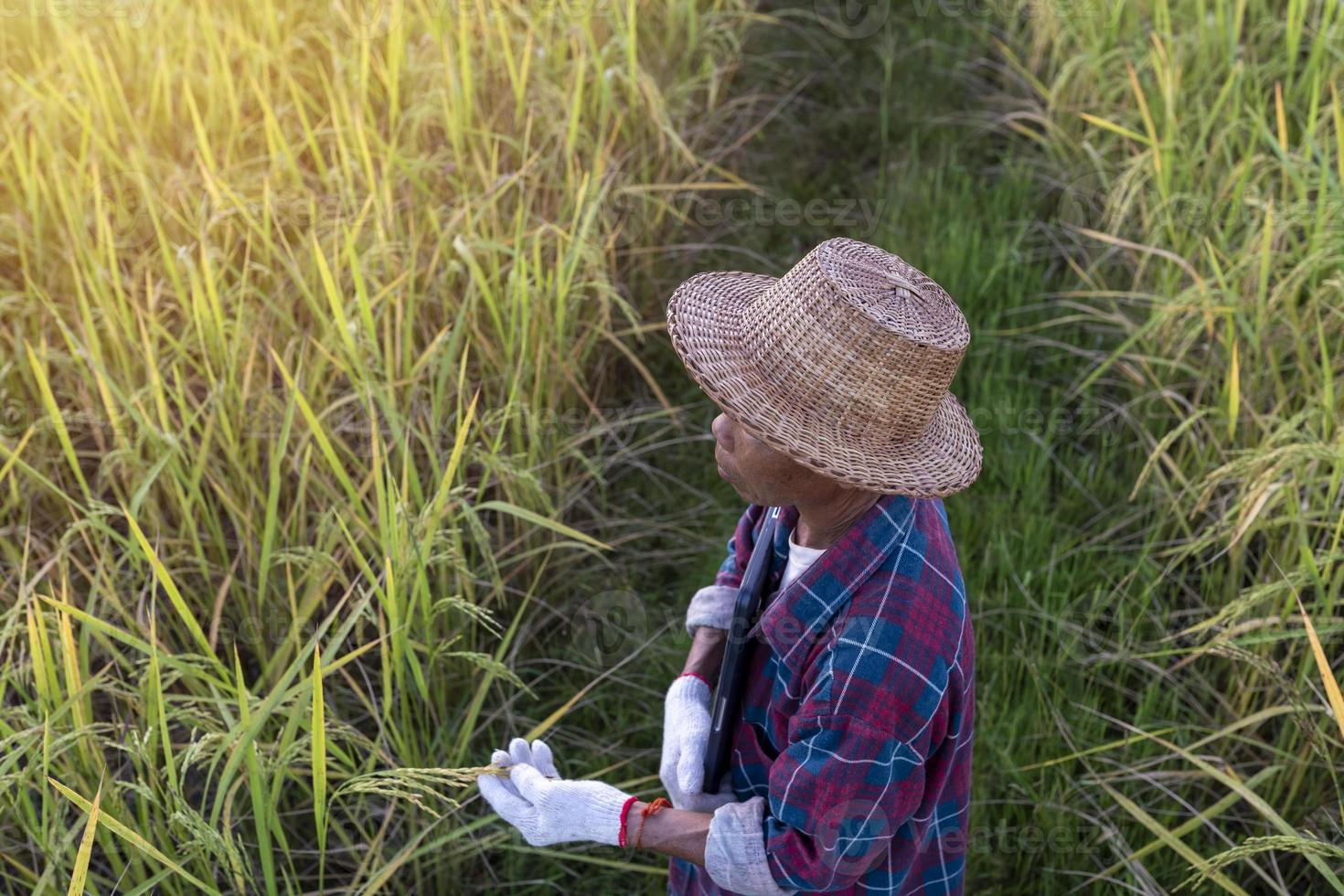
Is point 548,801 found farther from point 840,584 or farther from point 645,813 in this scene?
point 840,584

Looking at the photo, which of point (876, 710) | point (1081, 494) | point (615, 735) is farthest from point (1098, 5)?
point (876, 710)

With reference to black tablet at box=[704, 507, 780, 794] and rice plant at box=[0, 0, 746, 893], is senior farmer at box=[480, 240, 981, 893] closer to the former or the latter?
black tablet at box=[704, 507, 780, 794]

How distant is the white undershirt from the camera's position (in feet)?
4.34

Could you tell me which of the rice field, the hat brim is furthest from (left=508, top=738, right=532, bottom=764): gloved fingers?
the hat brim

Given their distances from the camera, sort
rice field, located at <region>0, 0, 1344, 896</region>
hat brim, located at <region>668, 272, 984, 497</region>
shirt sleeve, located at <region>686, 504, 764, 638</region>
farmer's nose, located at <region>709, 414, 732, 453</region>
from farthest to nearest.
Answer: rice field, located at <region>0, 0, 1344, 896</region>
shirt sleeve, located at <region>686, 504, 764, 638</region>
farmer's nose, located at <region>709, 414, 732, 453</region>
hat brim, located at <region>668, 272, 984, 497</region>

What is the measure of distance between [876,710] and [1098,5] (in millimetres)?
2857

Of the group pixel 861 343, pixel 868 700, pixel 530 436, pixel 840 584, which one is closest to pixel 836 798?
pixel 868 700

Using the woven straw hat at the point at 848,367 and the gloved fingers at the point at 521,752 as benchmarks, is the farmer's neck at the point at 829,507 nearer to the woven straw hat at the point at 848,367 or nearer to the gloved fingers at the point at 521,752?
the woven straw hat at the point at 848,367

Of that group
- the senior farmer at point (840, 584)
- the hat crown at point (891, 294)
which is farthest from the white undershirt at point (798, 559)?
the hat crown at point (891, 294)

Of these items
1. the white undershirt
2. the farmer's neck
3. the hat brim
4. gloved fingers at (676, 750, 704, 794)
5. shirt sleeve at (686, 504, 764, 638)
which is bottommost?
gloved fingers at (676, 750, 704, 794)

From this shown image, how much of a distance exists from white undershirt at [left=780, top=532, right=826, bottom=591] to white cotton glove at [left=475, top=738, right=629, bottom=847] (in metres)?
0.33

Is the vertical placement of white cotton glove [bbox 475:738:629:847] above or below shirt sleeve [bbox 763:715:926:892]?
below

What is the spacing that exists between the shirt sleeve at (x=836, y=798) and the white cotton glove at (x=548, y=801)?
197mm

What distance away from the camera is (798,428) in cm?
118
